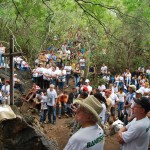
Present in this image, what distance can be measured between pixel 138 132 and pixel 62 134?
7.87m

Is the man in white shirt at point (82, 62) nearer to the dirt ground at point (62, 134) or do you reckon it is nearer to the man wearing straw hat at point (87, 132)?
the dirt ground at point (62, 134)

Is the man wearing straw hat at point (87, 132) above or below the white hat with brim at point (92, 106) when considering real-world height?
below

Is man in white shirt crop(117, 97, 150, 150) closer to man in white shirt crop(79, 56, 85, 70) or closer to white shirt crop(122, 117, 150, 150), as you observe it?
white shirt crop(122, 117, 150, 150)

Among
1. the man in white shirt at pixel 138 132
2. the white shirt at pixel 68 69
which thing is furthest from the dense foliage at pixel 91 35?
the man in white shirt at pixel 138 132

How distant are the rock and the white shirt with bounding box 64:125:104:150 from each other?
385cm

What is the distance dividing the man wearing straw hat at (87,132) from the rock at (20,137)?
382 centimetres

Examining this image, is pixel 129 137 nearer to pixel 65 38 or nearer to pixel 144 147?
pixel 144 147

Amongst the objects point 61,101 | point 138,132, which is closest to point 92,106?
point 138,132

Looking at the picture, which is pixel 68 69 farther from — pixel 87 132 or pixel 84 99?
pixel 87 132

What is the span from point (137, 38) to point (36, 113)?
29.7 feet

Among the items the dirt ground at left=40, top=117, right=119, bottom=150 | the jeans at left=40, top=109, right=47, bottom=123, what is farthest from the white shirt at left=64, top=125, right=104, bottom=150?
the jeans at left=40, top=109, right=47, bottom=123

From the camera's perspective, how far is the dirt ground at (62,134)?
9586mm

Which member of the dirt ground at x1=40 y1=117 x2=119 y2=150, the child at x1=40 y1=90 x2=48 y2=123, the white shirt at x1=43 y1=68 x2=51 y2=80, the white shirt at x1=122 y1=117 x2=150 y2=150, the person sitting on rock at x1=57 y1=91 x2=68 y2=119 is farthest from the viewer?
the white shirt at x1=43 y1=68 x2=51 y2=80

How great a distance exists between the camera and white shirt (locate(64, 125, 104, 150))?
2.64m
